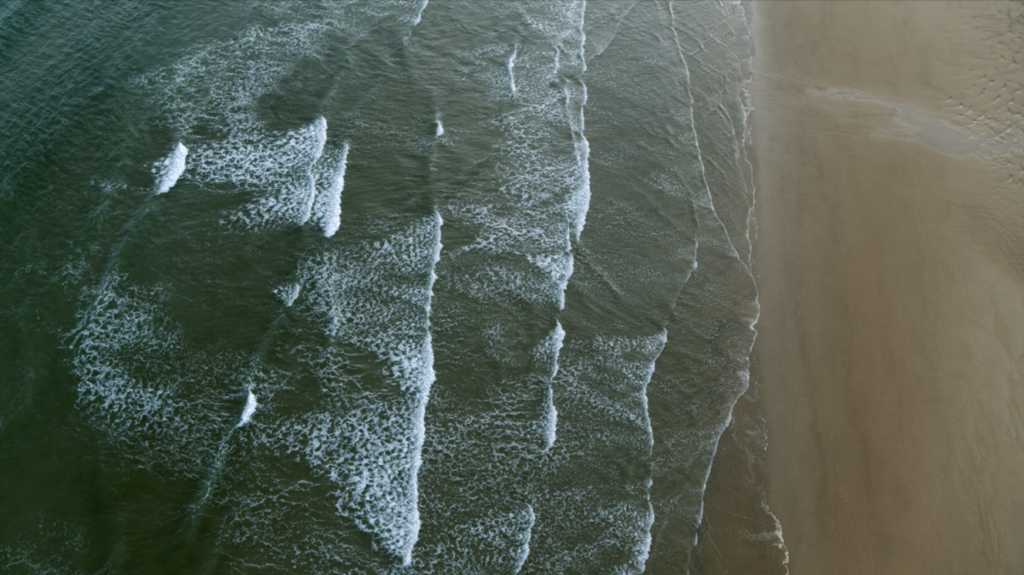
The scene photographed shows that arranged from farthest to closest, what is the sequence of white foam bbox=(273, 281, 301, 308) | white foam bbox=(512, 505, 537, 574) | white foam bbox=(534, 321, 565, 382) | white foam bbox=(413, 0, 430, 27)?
A: 1. white foam bbox=(413, 0, 430, 27)
2. white foam bbox=(273, 281, 301, 308)
3. white foam bbox=(534, 321, 565, 382)
4. white foam bbox=(512, 505, 537, 574)

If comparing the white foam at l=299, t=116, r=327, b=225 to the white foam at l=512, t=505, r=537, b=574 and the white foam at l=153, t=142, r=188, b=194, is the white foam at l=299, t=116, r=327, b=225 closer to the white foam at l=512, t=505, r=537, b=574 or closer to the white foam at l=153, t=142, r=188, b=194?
the white foam at l=153, t=142, r=188, b=194

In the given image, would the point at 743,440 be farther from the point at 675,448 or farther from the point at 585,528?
the point at 585,528

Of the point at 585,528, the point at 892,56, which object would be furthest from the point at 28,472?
the point at 892,56

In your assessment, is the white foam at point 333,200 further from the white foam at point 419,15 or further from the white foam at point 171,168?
the white foam at point 419,15

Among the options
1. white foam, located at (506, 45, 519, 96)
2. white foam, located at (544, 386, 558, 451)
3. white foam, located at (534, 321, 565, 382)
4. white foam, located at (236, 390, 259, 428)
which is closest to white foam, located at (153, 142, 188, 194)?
white foam, located at (236, 390, 259, 428)

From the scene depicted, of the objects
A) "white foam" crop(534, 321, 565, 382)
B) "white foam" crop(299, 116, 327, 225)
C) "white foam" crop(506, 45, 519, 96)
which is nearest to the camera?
"white foam" crop(534, 321, 565, 382)

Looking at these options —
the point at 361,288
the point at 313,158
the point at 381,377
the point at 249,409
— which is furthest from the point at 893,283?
the point at 313,158

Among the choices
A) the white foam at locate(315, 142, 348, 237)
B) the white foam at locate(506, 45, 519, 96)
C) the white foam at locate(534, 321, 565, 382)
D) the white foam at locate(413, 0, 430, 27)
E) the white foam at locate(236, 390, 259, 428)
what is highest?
the white foam at locate(413, 0, 430, 27)
